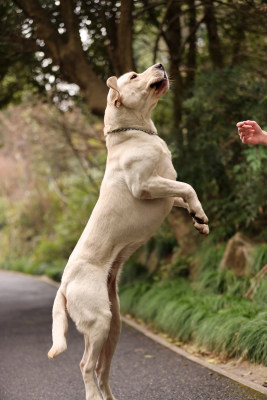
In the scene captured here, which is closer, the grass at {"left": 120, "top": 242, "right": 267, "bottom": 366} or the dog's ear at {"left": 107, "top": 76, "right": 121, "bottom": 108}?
the dog's ear at {"left": 107, "top": 76, "right": 121, "bottom": 108}

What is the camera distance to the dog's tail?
2.91 meters

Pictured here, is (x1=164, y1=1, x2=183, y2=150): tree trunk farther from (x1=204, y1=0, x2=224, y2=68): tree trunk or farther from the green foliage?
the green foliage

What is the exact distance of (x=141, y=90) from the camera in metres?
3.03

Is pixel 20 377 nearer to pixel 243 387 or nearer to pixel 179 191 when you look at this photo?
pixel 243 387

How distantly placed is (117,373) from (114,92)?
11.4ft

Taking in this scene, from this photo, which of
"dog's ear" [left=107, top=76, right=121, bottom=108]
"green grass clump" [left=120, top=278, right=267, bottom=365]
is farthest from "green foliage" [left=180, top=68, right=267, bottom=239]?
"dog's ear" [left=107, top=76, right=121, bottom=108]

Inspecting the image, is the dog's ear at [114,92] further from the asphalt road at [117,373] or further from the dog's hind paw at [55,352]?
the asphalt road at [117,373]

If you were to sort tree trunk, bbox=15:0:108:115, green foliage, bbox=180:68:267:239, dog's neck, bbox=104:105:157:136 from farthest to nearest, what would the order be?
Result: tree trunk, bbox=15:0:108:115 → green foliage, bbox=180:68:267:239 → dog's neck, bbox=104:105:157:136

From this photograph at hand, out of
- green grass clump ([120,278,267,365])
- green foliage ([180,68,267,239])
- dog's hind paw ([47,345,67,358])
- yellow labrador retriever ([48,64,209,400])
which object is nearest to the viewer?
dog's hind paw ([47,345,67,358])

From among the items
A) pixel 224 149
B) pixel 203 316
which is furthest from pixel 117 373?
pixel 224 149

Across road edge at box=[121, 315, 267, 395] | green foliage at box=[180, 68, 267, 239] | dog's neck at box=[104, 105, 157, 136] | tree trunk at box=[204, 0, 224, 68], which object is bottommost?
road edge at box=[121, 315, 267, 395]

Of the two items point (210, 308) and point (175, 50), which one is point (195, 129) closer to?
point (175, 50)

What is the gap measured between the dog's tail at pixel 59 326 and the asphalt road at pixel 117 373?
1.67 metres

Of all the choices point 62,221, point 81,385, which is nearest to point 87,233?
point 81,385
